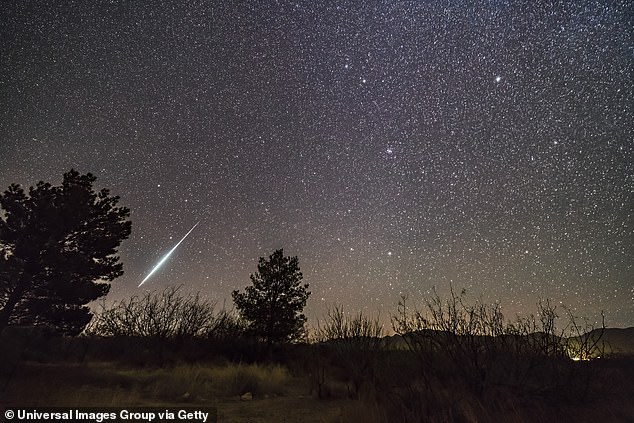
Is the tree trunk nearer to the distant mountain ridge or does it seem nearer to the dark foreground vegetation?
the dark foreground vegetation

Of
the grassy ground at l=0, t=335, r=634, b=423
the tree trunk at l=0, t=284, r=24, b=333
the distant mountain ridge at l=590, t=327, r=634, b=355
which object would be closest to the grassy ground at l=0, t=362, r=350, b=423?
the grassy ground at l=0, t=335, r=634, b=423

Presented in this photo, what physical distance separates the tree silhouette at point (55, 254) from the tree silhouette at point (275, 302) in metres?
9.73

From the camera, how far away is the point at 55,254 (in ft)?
48.9

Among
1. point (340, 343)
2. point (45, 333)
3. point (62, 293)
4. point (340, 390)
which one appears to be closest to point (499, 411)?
point (340, 390)

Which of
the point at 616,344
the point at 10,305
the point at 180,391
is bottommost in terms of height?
the point at 180,391

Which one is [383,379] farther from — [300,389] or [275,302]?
[275,302]

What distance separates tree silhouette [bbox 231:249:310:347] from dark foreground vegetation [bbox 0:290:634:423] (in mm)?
6599

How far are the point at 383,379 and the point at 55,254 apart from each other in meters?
13.5

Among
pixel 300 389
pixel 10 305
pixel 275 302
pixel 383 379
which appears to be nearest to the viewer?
pixel 383 379

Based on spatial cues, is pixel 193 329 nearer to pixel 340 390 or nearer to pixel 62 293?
pixel 62 293

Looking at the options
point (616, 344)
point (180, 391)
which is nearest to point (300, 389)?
point (180, 391)

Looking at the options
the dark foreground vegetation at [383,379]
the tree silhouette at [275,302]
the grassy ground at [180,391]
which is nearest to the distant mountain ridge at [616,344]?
the dark foreground vegetation at [383,379]

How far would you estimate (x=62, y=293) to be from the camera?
15.0 m

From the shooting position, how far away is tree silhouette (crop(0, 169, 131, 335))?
1483cm
